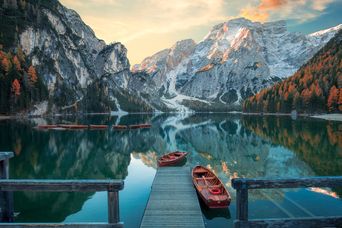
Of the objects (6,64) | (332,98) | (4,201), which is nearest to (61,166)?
(4,201)

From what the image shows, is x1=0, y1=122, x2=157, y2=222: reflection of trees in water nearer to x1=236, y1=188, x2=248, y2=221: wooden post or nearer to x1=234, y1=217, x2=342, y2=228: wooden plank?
x1=236, y1=188, x2=248, y2=221: wooden post

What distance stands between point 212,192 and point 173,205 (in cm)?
453

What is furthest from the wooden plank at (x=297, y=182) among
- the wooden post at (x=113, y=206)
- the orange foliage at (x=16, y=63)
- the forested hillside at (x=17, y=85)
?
the orange foliage at (x=16, y=63)

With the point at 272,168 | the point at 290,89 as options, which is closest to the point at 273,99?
the point at 290,89

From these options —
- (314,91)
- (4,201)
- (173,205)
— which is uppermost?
(314,91)

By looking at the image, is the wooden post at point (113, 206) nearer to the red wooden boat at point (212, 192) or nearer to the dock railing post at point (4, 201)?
the dock railing post at point (4, 201)

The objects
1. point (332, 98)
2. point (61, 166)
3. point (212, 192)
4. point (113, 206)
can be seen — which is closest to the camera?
point (113, 206)

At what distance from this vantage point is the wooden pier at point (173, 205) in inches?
682

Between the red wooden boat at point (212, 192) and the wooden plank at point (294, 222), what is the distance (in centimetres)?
1054

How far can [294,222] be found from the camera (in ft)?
38.0

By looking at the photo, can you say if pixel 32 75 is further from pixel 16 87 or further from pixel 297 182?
pixel 297 182

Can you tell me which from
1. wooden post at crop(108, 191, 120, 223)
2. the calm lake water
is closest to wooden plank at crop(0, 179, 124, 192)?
wooden post at crop(108, 191, 120, 223)

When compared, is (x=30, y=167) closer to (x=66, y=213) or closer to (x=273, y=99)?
(x=66, y=213)

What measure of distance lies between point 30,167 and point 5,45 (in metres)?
171
